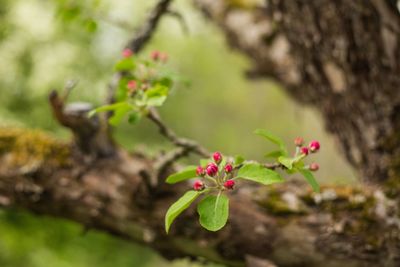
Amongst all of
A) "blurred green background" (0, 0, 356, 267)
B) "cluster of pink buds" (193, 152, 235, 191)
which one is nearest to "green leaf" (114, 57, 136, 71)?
"blurred green background" (0, 0, 356, 267)

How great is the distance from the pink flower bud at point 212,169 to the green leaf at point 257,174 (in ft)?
0.18

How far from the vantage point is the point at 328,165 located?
1089 cm

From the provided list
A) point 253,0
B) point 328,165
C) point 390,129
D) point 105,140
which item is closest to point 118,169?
point 105,140

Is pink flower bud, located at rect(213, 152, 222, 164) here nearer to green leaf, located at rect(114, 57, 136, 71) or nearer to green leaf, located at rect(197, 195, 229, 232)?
green leaf, located at rect(197, 195, 229, 232)

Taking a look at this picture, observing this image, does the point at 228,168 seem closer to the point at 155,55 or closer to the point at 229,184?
the point at 229,184

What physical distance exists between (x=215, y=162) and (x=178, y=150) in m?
0.55

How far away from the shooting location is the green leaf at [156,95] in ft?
4.17

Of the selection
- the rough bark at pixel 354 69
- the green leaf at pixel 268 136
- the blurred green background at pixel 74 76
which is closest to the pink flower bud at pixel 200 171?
the green leaf at pixel 268 136

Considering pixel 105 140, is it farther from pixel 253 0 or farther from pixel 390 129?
pixel 253 0

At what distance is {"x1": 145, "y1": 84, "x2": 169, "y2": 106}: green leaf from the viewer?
50.1 inches

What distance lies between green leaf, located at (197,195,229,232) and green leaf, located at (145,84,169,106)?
0.99 ft

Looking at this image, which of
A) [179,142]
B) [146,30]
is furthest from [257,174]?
[146,30]

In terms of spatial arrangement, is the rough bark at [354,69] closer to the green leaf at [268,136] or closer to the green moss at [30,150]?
the green leaf at [268,136]

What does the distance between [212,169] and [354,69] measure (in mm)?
1071
